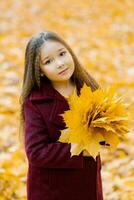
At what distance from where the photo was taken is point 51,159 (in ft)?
6.95

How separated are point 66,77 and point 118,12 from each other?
7.39m

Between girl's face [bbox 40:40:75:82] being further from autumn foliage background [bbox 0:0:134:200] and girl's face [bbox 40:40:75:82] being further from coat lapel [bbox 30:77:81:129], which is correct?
autumn foliage background [bbox 0:0:134:200]

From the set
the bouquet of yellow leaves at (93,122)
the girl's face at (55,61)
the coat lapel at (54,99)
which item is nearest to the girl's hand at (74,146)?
the bouquet of yellow leaves at (93,122)

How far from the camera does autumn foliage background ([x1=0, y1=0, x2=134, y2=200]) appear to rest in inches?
149

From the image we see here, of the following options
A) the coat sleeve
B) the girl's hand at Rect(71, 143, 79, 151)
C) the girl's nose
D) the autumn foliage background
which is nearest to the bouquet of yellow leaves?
the girl's hand at Rect(71, 143, 79, 151)

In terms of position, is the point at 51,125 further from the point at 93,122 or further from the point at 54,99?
the point at 93,122

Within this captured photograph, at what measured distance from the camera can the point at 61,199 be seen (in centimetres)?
229

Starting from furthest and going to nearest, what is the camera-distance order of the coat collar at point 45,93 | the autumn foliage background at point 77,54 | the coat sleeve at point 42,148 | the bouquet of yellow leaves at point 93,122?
the autumn foliage background at point 77,54 → the coat collar at point 45,93 → the coat sleeve at point 42,148 → the bouquet of yellow leaves at point 93,122

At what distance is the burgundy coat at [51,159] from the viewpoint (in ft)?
6.99

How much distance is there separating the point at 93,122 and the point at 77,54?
499 cm

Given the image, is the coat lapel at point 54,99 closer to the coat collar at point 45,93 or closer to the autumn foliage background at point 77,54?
the coat collar at point 45,93

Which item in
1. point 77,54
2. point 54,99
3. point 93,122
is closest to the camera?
point 93,122

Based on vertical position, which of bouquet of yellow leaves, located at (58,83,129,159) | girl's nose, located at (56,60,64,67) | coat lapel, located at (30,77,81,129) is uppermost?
girl's nose, located at (56,60,64,67)

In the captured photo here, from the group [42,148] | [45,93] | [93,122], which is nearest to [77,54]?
[45,93]
